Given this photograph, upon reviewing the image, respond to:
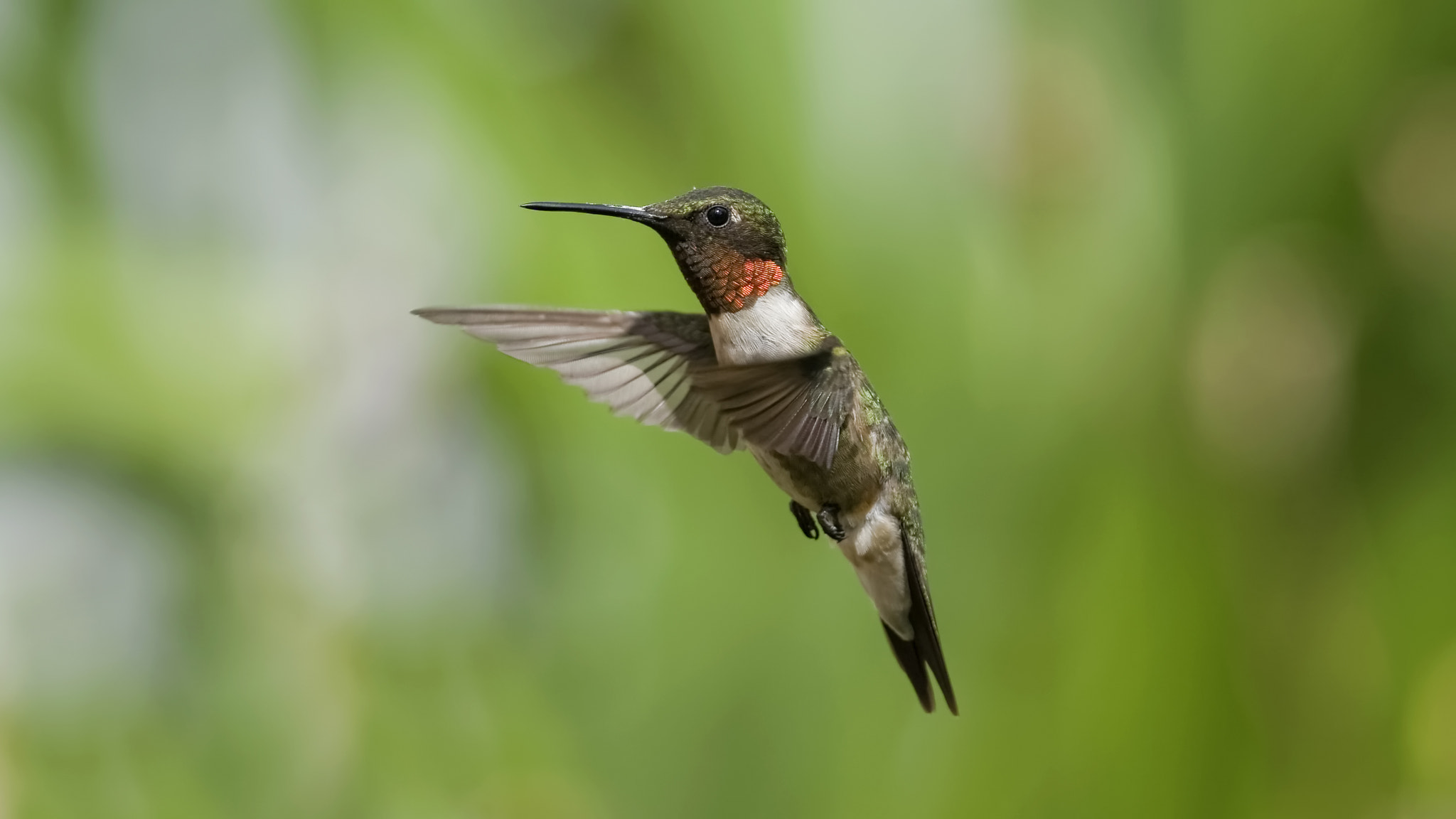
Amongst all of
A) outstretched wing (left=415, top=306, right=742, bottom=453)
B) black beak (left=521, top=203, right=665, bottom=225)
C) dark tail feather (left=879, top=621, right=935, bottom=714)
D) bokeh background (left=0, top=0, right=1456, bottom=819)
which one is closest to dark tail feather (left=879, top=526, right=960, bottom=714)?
dark tail feather (left=879, top=621, right=935, bottom=714)

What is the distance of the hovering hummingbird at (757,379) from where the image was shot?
523mm

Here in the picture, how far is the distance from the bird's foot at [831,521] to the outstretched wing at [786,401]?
4.3 inches

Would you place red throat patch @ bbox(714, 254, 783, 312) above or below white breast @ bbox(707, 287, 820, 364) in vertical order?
above

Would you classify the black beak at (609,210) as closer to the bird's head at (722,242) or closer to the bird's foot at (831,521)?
the bird's head at (722,242)

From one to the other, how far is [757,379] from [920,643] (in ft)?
1.21

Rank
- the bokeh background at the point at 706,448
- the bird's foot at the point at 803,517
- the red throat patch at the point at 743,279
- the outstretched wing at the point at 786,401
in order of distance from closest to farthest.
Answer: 1. the outstretched wing at the point at 786,401
2. the red throat patch at the point at 743,279
3. the bird's foot at the point at 803,517
4. the bokeh background at the point at 706,448

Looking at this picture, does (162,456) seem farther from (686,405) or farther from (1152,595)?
(1152,595)

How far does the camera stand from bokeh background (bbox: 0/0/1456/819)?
139 cm

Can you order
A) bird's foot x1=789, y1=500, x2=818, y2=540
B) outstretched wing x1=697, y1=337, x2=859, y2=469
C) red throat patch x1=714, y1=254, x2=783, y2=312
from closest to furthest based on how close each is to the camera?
outstretched wing x1=697, y1=337, x2=859, y2=469, red throat patch x1=714, y1=254, x2=783, y2=312, bird's foot x1=789, y1=500, x2=818, y2=540

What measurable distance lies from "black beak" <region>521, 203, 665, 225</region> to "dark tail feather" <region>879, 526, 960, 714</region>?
0.29m

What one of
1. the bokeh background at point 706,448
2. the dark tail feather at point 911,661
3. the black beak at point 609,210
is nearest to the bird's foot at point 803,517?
the dark tail feather at point 911,661

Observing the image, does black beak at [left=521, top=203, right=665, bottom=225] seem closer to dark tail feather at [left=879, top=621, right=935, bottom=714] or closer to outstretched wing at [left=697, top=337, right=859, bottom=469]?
outstretched wing at [left=697, top=337, right=859, bottom=469]

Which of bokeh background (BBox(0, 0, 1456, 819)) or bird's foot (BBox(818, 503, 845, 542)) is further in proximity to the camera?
bokeh background (BBox(0, 0, 1456, 819))

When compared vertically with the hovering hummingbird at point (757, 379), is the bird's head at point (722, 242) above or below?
above
